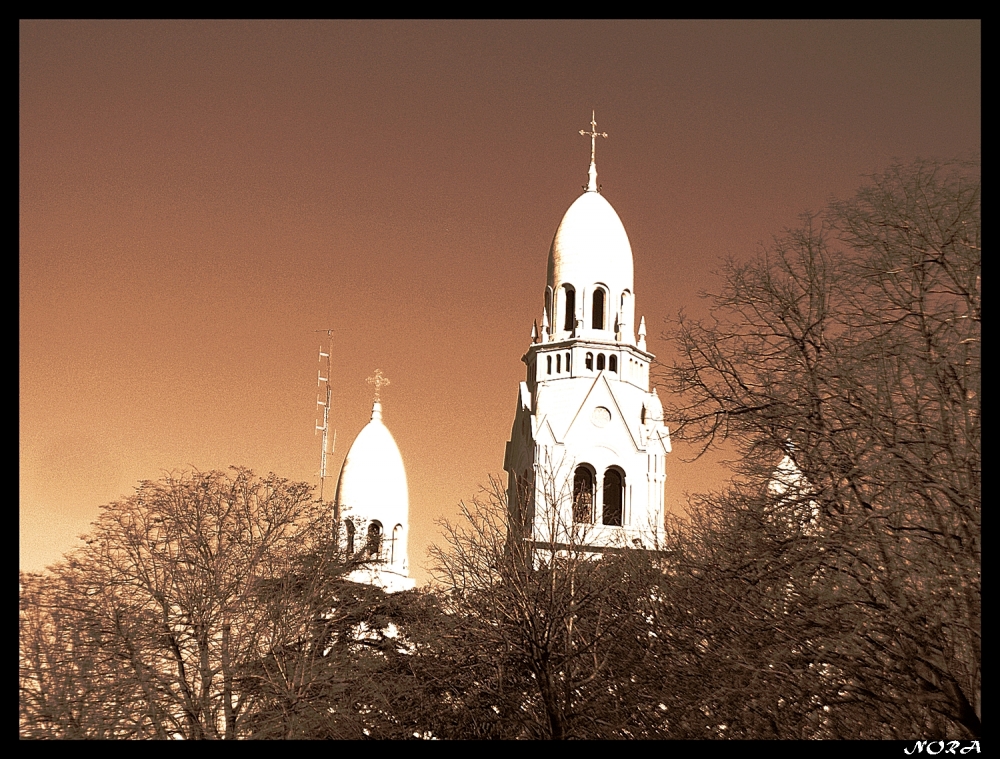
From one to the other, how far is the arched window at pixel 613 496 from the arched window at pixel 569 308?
623 cm

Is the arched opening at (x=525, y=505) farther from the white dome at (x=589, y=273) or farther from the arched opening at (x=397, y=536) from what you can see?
the arched opening at (x=397, y=536)

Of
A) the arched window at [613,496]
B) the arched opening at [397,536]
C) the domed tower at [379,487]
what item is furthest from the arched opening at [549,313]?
the arched opening at [397,536]

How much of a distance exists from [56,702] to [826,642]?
14064 millimetres

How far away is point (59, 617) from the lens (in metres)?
25.5

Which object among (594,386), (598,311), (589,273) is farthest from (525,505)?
(598,311)

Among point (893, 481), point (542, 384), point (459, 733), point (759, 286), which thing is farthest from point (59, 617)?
point (542, 384)

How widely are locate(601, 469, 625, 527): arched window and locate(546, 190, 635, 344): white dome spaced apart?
5.45 m

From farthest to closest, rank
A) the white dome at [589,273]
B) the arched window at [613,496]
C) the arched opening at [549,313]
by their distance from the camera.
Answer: the arched opening at [549,313], the white dome at [589,273], the arched window at [613,496]

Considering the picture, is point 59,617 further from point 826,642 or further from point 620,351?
point 620,351

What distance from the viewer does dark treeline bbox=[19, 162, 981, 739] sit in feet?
43.4

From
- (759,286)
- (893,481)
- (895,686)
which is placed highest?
(759,286)

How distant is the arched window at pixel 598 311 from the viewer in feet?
185
